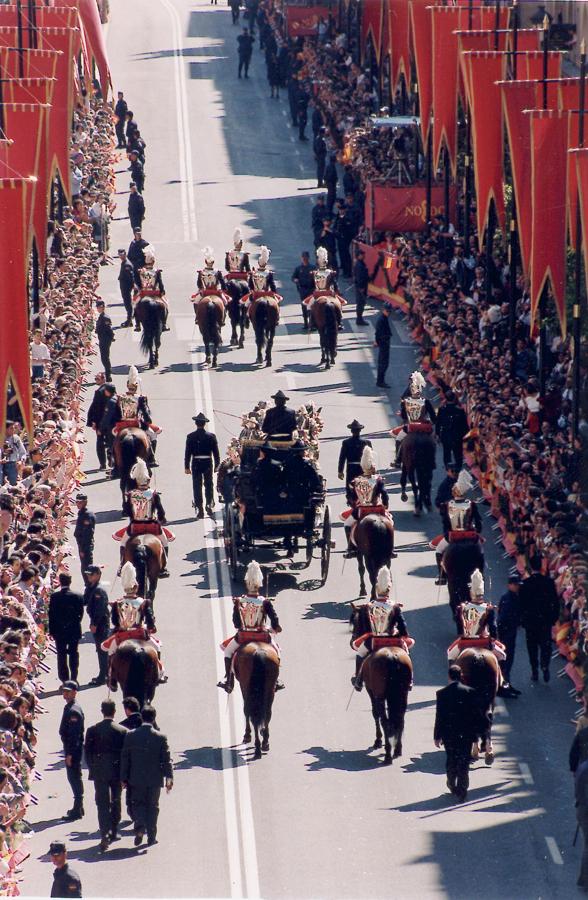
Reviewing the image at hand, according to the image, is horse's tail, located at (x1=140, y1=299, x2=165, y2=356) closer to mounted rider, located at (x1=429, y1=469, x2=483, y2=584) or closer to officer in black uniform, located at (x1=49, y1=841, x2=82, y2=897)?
mounted rider, located at (x1=429, y1=469, x2=483, y2=584)

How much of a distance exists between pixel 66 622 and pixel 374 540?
4433 millimetres

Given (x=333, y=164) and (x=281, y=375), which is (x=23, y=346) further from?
(x=333, y=164)

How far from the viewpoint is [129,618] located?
2459 cm

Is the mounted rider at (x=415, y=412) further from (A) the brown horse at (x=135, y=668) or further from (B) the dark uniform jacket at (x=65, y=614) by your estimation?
(A) the brown horse at (x=135, y=668)

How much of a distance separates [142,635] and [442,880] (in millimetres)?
4679

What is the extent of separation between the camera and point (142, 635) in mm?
24734

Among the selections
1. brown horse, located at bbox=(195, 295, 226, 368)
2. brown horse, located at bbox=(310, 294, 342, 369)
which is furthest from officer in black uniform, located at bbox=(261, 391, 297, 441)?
brown horse, located at bbox=(195, 295, 226, 368)

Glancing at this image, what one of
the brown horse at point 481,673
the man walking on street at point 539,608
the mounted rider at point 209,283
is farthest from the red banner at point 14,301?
the mounted rider at point 209,283

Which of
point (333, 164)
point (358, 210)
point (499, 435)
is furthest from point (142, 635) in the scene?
point (333, 164)

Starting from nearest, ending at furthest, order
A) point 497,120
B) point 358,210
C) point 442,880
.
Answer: point 442,880
point 497,120
point 358,210

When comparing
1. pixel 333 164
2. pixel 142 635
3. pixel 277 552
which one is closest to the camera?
pixel 142 635

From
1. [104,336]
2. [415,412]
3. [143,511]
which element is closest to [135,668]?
[143,511]

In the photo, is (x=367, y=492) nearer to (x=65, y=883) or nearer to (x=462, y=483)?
(x=462, y=483)

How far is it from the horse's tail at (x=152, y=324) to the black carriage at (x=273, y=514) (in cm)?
976
